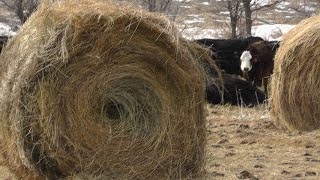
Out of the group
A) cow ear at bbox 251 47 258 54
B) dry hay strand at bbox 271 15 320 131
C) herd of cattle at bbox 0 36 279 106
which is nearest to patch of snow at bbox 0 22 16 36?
herd of cattle at bbox 0 36 279 106

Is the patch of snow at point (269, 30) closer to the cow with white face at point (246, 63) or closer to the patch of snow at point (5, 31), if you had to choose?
the patch of snow at point (5, 31)

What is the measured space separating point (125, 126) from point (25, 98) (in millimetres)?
912

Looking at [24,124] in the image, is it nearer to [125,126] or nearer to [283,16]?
[125,126]

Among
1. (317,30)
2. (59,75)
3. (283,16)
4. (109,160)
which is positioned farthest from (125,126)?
(283,16)

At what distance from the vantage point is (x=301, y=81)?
29.3ft

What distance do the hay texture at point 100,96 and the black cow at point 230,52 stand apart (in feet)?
34.2

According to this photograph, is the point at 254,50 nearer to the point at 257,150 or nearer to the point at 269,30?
the point at 257,150

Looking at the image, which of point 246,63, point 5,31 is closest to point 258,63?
point 246,63

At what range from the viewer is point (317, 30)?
8.83m

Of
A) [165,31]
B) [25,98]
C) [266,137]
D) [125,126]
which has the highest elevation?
[165,31]

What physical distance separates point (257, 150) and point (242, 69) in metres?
7.58

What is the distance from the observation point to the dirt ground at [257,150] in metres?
6.04

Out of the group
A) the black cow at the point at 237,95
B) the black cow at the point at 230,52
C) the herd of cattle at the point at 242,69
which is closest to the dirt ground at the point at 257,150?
the herd of cattle at the point at 242,69

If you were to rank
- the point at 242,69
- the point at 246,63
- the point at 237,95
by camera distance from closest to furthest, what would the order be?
1. the point at 237,95
2. the point at 246,63
3. the point at 242,69
